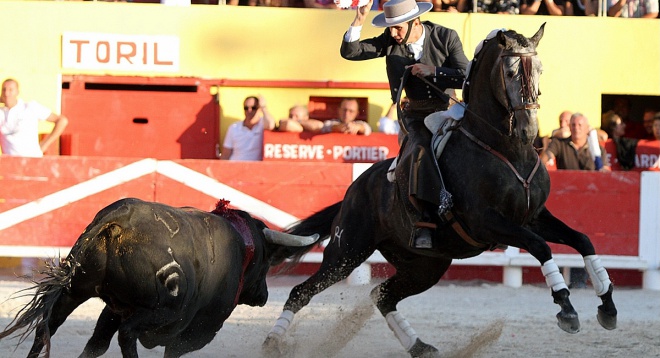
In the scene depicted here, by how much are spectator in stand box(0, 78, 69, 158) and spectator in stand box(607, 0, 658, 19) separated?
7.06 metres

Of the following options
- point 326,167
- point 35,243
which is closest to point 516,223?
point 326,167

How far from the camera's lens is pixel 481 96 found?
21.4 ft

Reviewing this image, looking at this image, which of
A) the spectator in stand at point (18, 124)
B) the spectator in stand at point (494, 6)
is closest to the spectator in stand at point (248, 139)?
the spectator in stand at point (18, 124)

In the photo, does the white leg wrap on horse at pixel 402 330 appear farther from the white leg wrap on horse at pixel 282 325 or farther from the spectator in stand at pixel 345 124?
the spectator in stand at pixel 345 124

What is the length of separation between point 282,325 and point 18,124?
218 inches

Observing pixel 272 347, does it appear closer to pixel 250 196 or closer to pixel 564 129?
pixel 250 196

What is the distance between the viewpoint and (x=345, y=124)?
1198cm

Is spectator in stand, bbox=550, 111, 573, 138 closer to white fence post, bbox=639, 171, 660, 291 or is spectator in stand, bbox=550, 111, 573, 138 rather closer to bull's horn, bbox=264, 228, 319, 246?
white fence post, bbox=639, 171, 660, 291

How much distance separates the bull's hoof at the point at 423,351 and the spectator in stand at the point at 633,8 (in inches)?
306

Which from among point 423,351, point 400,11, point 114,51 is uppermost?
point 114,51

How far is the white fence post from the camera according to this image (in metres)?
11.0

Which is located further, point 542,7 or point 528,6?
point 542,7

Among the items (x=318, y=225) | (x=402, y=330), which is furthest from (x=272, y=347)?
(x=318, y=225)

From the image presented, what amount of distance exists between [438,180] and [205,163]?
186 inches
